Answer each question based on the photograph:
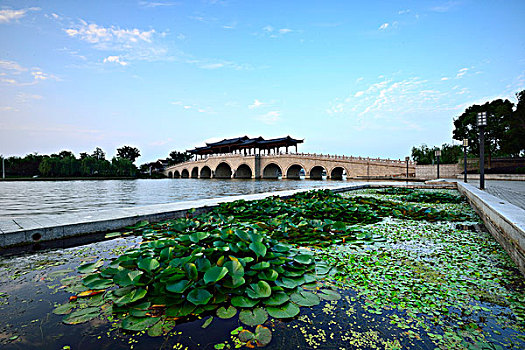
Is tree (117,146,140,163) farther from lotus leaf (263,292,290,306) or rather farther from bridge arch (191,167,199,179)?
lotus leaf (263,292,290,306)

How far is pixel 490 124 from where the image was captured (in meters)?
26.6

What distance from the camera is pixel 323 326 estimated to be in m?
1.53

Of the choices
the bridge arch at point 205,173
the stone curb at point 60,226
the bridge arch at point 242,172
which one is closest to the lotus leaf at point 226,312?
the stone curb at point 60,226

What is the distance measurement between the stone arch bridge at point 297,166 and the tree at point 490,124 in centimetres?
792

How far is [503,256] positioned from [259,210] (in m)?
3.38

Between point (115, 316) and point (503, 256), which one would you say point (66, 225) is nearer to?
point (115, 316)

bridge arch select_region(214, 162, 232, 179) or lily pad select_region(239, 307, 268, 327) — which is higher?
bridge arch select_region(214, 162, 232, 179)

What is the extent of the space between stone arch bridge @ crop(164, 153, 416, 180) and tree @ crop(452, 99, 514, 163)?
7.92 metres

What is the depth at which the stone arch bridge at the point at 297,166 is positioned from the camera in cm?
2843

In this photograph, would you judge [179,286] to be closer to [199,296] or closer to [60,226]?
[199,296]

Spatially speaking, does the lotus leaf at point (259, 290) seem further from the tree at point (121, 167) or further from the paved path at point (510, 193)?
the tree at point (121, 167)

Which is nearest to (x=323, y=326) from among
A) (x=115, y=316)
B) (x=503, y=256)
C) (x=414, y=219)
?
(x=115, y=316)

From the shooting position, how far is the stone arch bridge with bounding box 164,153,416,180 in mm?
28434

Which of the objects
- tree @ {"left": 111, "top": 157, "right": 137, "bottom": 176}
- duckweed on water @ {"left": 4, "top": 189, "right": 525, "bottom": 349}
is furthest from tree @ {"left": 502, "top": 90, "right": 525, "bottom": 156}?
tree @ {"left": 111, "top": 157, "right": 137, "bottom": 176}
